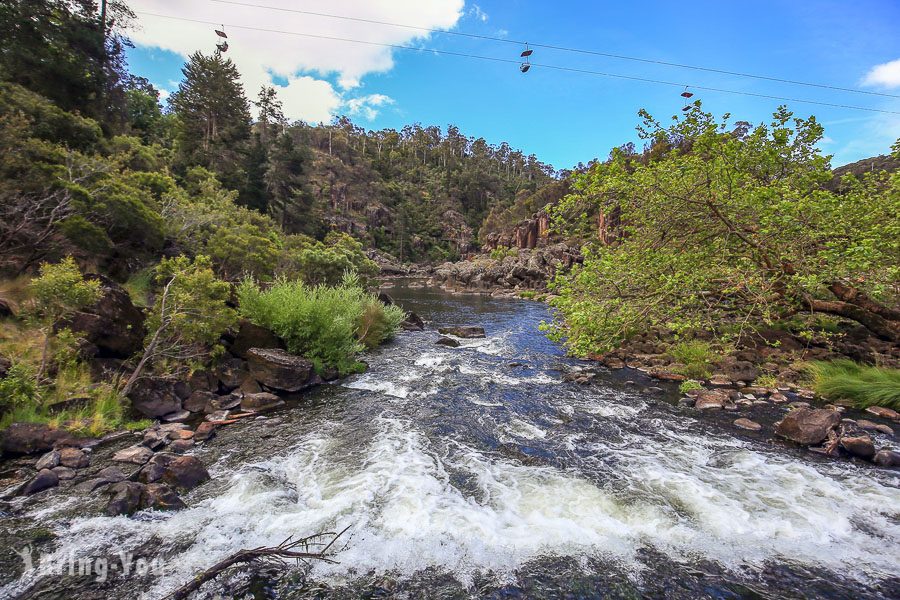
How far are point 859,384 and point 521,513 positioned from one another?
11438mm

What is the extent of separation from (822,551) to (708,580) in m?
1.98

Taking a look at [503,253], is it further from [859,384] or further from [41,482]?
[41,482]

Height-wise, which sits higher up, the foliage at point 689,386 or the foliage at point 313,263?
the foliage at point 313,263

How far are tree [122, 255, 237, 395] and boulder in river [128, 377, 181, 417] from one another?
13.2 inches

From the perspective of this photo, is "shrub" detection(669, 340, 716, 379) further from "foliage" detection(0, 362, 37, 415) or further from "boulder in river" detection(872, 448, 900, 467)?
"foliage" detection(0, 362, 37, 415)

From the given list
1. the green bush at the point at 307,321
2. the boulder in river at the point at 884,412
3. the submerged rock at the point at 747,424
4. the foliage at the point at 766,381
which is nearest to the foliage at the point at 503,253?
the green bush at the point at 307,321

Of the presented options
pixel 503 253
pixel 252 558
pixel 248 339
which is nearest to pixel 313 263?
pixel 248 339

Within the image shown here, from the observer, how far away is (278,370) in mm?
11719

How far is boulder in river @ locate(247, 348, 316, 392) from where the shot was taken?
11633 mm

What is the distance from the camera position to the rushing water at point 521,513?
4629mm

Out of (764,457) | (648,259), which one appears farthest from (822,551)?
(648,259)

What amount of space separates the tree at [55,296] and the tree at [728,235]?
11.3m

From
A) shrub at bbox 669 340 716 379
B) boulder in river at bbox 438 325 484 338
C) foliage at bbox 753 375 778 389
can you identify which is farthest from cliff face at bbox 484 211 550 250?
foliage at bbox 753 375 778 389

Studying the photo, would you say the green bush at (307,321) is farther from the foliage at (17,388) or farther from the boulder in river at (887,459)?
the boulder in river at (887,459)
